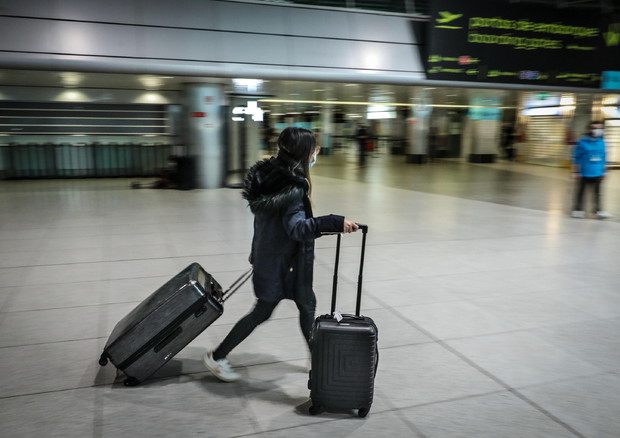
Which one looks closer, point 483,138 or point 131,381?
point 131,381

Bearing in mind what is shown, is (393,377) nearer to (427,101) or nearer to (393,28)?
(393,28)

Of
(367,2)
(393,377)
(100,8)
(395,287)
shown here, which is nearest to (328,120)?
(367,2)

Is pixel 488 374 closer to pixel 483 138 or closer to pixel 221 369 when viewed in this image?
Answer: pixel 221 369

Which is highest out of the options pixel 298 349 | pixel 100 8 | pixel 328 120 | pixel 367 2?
pixel 367 2

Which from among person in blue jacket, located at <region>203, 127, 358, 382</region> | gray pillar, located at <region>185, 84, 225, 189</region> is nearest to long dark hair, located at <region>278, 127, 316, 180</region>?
person in blue jacket, located at <region>203, 127, 358, 382</region>

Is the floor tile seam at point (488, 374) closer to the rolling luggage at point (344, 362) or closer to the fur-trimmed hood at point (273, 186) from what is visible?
the rolling luggage at point (344, 362)

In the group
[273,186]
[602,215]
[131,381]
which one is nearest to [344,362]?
[273,186]

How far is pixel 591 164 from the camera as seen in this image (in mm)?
8969

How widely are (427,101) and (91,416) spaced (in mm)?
19300

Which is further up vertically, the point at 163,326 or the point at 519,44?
the point at 519,44

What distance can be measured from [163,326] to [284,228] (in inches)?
36.4

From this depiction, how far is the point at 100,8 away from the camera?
37.7ft

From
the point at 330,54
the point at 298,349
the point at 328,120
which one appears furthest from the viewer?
the point at 328,120

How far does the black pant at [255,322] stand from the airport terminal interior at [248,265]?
0.79 ft
